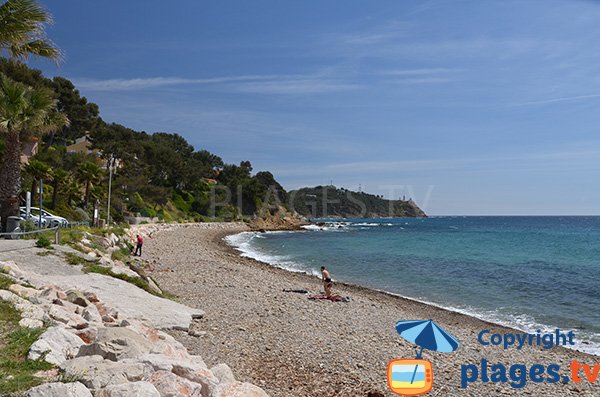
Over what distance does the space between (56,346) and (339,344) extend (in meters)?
6.93

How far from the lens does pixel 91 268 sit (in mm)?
14320

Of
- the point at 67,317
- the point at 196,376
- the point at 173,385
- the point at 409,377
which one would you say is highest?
the point at 67,317

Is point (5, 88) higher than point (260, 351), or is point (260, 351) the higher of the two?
point (5, 88)

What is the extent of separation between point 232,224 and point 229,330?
78.4 m

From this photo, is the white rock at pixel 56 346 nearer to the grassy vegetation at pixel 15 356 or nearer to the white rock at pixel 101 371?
the grassy vegetation at pixel 15 356

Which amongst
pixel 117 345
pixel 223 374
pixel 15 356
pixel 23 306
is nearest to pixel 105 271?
pixel 23 306

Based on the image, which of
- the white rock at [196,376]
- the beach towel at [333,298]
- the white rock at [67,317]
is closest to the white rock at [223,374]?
the white rock at [196,376]

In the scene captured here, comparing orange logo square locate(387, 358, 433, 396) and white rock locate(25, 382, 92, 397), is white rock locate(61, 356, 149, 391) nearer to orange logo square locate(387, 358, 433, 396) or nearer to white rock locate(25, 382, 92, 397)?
white rock locate(25, 382, 92, 397)

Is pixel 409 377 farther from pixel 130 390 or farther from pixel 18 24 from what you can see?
pixel 18 24

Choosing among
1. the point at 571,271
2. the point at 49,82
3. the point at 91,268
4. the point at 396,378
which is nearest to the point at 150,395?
the point at 396,378

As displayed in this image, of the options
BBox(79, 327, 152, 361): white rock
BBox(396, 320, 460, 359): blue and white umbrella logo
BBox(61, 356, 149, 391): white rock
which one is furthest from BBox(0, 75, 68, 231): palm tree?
BBox(396, 320, 460, 359): blue and white umbrella logo

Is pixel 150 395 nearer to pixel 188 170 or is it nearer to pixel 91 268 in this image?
pixel 91 268

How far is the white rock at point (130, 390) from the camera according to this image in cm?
436

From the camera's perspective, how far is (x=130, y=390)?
4426 mm
